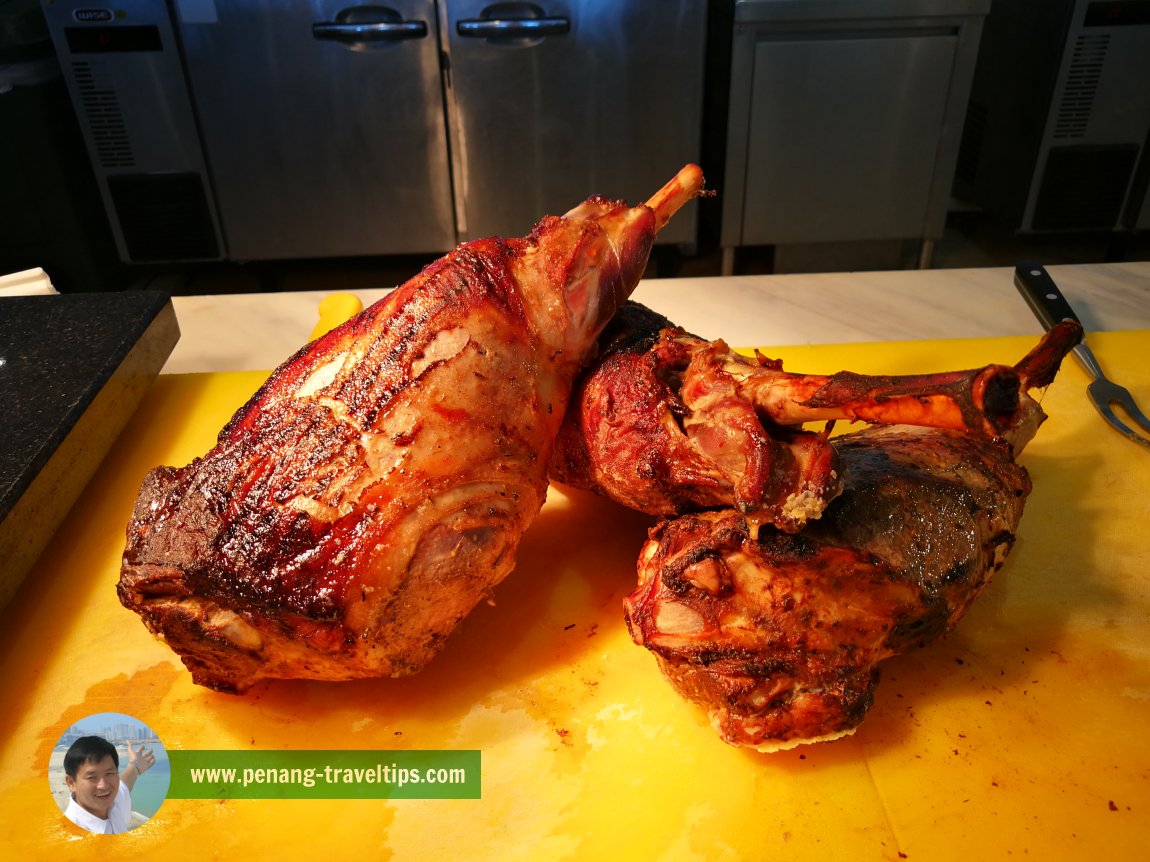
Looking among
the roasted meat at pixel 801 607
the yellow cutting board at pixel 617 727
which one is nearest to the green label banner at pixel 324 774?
the yellow cutting board at pixel 617 727

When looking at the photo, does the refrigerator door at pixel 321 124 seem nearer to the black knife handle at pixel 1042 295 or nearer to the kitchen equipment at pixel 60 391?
the kitchen equipment at pixel 60 391

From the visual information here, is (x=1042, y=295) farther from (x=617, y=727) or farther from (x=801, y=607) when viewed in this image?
(x=617, y=727)

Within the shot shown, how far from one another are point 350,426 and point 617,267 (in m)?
0.56

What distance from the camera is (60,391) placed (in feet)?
5.74

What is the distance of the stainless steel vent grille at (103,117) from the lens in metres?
3.63

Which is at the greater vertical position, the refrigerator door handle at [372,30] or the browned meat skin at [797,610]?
the refrigerator door handle at [372,30]

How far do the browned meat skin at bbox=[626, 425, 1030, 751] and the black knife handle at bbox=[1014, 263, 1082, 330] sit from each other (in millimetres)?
1105

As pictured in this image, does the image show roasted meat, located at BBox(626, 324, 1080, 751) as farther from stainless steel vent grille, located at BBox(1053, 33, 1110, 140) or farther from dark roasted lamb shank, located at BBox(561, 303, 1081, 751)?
stainless steel vent grille, located at BBox(1053, 33, 1110, 140)

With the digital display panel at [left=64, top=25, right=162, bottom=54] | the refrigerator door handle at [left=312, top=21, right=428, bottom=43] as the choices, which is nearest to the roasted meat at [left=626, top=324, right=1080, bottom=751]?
the refrigerator door handle at [left=312, top=21, right=428, bottom=43]

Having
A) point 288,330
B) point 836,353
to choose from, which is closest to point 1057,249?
point 836,353

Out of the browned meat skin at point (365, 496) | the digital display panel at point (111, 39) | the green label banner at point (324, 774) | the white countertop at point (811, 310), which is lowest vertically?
the green label banner at point (324, 774)

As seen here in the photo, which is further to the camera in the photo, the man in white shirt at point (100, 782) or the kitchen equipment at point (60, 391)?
the kitchen equipment at point (60, 391)

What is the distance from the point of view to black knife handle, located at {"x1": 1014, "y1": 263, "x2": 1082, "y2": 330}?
7.00 ft

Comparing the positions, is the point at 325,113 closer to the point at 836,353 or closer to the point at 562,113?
the point at 562,113
